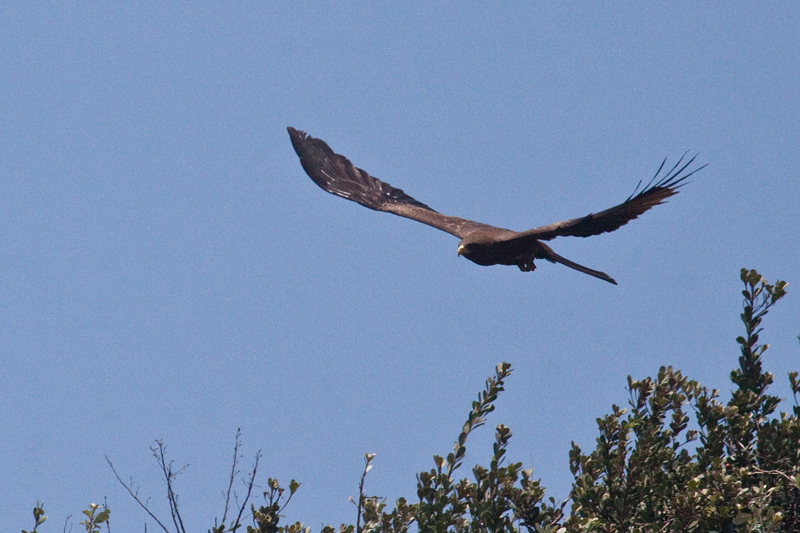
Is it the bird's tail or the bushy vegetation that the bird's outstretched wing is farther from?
the bushy vegetation

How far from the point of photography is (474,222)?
9.56 metres

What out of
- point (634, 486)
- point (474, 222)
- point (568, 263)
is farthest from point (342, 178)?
point (634, 486)

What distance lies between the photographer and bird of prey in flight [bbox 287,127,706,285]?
6.34 meters

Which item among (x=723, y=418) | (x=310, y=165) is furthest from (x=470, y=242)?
(x=723, y=418)

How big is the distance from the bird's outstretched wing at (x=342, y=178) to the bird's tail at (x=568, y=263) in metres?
2.62

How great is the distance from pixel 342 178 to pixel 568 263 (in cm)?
399

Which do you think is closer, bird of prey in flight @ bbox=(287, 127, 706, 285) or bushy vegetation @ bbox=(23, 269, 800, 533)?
bushy vegetation @ bbox=(23, 269, 800, 533)

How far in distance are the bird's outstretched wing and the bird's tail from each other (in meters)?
2.62

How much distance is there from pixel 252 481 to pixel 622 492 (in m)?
2.53

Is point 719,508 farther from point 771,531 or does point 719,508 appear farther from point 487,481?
point 487,481

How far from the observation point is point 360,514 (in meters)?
4.64

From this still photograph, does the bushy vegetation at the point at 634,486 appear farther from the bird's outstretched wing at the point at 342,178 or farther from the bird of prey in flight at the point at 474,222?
the bird's outstretched wing at the point at 342,178

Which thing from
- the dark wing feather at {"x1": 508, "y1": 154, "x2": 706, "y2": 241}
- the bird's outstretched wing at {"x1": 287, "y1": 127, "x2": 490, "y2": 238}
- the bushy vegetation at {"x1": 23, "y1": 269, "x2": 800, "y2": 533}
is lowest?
the bushy vegetation at {"x1": 23, "y1": 269, "x2": 800, "y2": 533}

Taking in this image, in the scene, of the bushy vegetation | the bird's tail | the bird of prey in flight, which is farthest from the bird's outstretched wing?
the bushy vegetation
